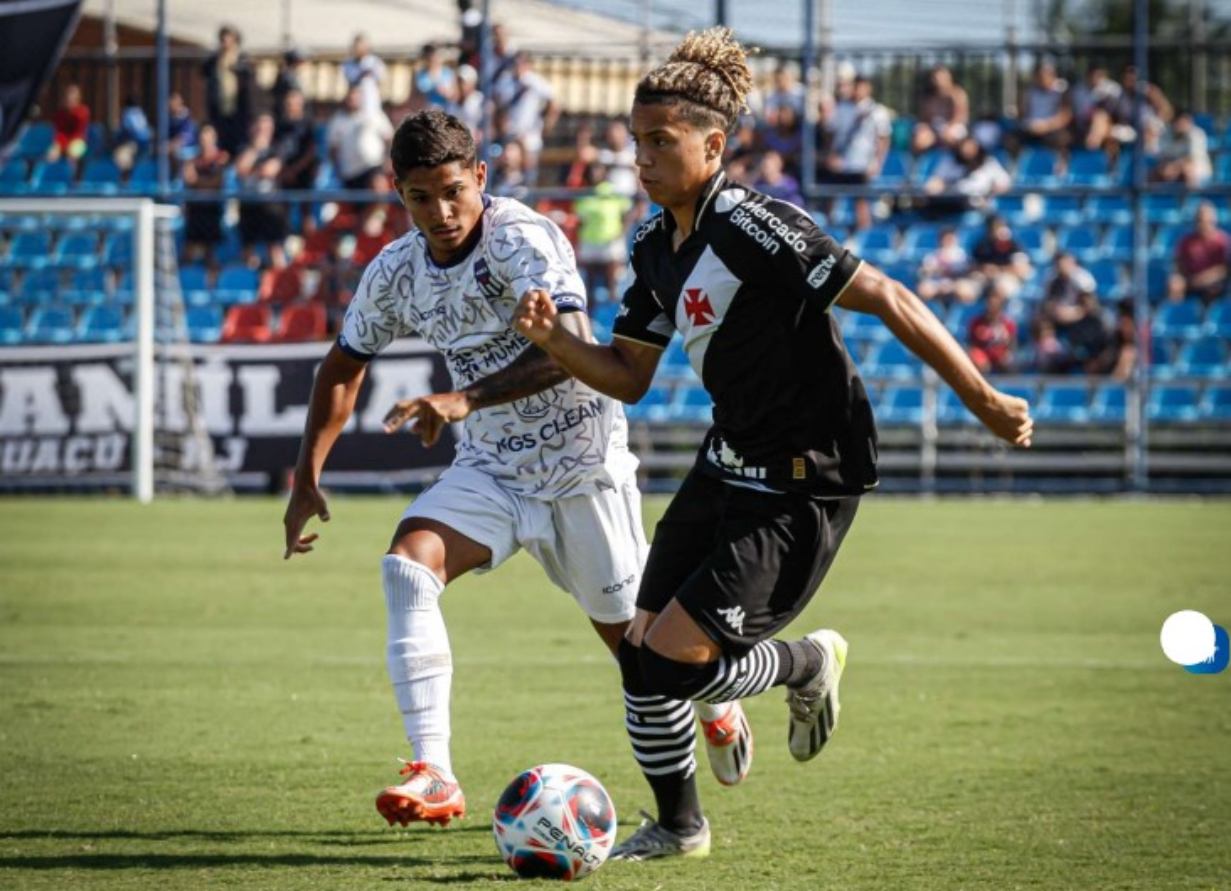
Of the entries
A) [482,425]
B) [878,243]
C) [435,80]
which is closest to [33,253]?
[435,80]

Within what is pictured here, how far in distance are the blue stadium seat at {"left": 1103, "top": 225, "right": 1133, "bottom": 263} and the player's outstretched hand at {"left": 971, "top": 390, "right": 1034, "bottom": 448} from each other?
18.4m

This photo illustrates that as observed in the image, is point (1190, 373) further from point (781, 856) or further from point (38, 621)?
point (781, 856)

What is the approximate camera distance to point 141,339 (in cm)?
1948

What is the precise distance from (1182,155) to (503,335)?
683 inches

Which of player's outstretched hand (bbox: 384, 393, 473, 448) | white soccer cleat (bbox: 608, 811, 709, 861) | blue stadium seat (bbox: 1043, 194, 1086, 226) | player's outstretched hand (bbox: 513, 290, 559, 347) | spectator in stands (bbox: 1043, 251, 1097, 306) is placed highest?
blue stadium seat (bbox: 1043, 194, 1086, 226)

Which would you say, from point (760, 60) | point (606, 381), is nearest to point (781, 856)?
point (606, 381)

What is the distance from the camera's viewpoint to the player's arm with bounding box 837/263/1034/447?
16.5ft

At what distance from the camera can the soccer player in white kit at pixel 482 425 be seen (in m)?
6.08

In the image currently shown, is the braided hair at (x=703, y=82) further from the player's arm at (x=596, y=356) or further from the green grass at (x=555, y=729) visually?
the green grass at (x=555, y=729)

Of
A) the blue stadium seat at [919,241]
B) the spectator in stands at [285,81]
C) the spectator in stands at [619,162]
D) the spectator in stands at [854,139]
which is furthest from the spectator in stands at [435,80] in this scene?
the blue stadium seat at [919,241]

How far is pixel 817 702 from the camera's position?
6.07 meters

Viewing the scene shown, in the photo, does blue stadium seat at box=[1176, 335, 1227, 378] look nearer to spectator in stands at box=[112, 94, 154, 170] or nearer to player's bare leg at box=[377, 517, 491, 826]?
spectator in stands at box=[112, 94, 154, 170]

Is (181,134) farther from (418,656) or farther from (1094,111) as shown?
(418,656)

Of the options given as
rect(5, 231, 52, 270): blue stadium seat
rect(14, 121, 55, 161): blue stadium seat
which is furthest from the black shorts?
rect(14, 121, 55, 161): blue stadium seat
